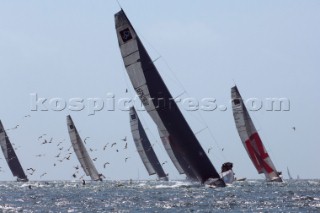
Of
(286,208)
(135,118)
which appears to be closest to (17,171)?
(135,118)

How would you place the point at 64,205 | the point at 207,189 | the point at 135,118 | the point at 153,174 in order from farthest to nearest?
the point at 153,174 < the point at 135,118 < the point at 207,189 < the point at 64,205

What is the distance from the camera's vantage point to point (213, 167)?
5712 centimetres

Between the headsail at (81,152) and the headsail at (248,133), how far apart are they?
28.6m

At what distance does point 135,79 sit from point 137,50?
2241 millimetres

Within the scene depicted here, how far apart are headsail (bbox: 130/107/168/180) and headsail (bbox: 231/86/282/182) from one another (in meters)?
23.5

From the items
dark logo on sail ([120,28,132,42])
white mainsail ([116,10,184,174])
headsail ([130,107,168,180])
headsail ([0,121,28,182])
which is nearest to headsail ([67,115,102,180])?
headsail ([130,107,168,180])

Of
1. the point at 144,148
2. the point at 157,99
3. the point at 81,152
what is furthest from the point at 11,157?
the point at 157,99

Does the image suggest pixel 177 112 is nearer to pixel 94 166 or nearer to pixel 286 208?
pixel 286 208

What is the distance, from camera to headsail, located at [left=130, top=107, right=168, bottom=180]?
10781 cm

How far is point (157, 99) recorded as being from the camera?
2207 inches

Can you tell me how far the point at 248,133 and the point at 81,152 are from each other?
3175cm

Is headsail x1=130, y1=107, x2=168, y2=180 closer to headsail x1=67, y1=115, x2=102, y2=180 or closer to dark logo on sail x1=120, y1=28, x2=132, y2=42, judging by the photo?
headsail x1=67, y1=115, x2=102, y2=180

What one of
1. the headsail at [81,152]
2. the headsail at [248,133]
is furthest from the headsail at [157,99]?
the headsail at [81,152]

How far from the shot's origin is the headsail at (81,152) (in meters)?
105
